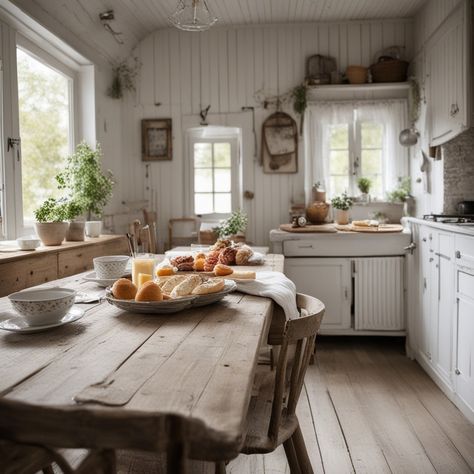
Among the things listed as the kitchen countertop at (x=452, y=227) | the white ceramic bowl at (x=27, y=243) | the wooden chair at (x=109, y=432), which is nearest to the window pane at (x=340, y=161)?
the kitchen countertop at (x=452, y=227)

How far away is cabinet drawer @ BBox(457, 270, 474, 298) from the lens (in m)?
2.53

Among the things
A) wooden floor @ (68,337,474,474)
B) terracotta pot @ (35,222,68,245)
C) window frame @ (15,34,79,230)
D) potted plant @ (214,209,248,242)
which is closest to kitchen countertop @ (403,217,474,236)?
wooden floor @ (68,337,474,474)

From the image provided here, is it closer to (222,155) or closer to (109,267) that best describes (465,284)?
(109,267)

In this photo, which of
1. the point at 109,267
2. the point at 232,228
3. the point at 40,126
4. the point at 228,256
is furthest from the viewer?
the point at 232,228

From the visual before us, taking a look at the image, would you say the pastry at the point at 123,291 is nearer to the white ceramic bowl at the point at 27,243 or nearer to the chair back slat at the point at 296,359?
the chair back slat at the point at 296,359

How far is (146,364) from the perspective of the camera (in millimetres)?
1066

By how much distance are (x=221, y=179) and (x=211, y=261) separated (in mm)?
2996

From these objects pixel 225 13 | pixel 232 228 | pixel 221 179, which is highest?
pixel 225 13

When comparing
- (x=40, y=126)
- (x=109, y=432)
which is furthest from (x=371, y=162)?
(x=109, y=432)

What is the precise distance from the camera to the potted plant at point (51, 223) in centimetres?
306

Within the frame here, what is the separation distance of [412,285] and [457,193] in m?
0.76

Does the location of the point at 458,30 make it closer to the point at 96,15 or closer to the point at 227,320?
the point at 96,15

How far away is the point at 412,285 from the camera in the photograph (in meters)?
3.77

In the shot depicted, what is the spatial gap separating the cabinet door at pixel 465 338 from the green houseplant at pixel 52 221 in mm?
2347
